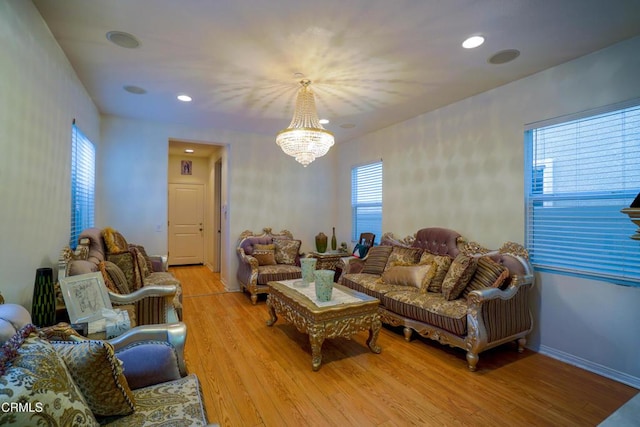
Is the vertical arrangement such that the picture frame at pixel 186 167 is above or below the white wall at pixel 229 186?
above

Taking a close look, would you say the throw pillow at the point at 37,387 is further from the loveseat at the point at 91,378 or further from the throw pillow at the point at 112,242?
the throw pillow at the point at 112,242

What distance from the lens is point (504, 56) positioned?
2666 mm

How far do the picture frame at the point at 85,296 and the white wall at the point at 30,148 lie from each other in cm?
25

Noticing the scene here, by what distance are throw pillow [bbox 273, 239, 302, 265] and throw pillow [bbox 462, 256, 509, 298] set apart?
2.80 meters

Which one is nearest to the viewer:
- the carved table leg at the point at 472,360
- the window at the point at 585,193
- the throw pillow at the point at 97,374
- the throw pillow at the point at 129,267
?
the throw pillow at the point at 97,374

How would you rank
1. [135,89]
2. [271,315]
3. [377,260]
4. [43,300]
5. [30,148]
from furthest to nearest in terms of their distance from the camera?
[377,260] → [271,315] → [135,89] → [30,148] → [43,300]

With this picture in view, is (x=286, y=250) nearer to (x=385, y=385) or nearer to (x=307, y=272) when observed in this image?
(x=307, y=272)

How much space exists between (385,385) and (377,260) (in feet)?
6.39

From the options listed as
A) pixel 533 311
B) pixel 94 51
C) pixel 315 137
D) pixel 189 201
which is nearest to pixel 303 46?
pixel 315 137

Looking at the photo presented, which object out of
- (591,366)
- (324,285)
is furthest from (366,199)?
(591,366)

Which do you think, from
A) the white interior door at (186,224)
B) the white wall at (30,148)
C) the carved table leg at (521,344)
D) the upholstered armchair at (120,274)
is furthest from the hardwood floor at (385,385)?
the white interior door at (186,224)

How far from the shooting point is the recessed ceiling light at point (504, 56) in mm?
2582

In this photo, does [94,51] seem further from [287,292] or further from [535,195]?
[535,195]

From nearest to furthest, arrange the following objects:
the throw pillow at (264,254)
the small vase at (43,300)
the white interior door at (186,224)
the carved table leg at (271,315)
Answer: the small vase at (43,300) → the carved table leg at (271,315) → the throw pillow at (264,254) → the white interior door at (186,224)
